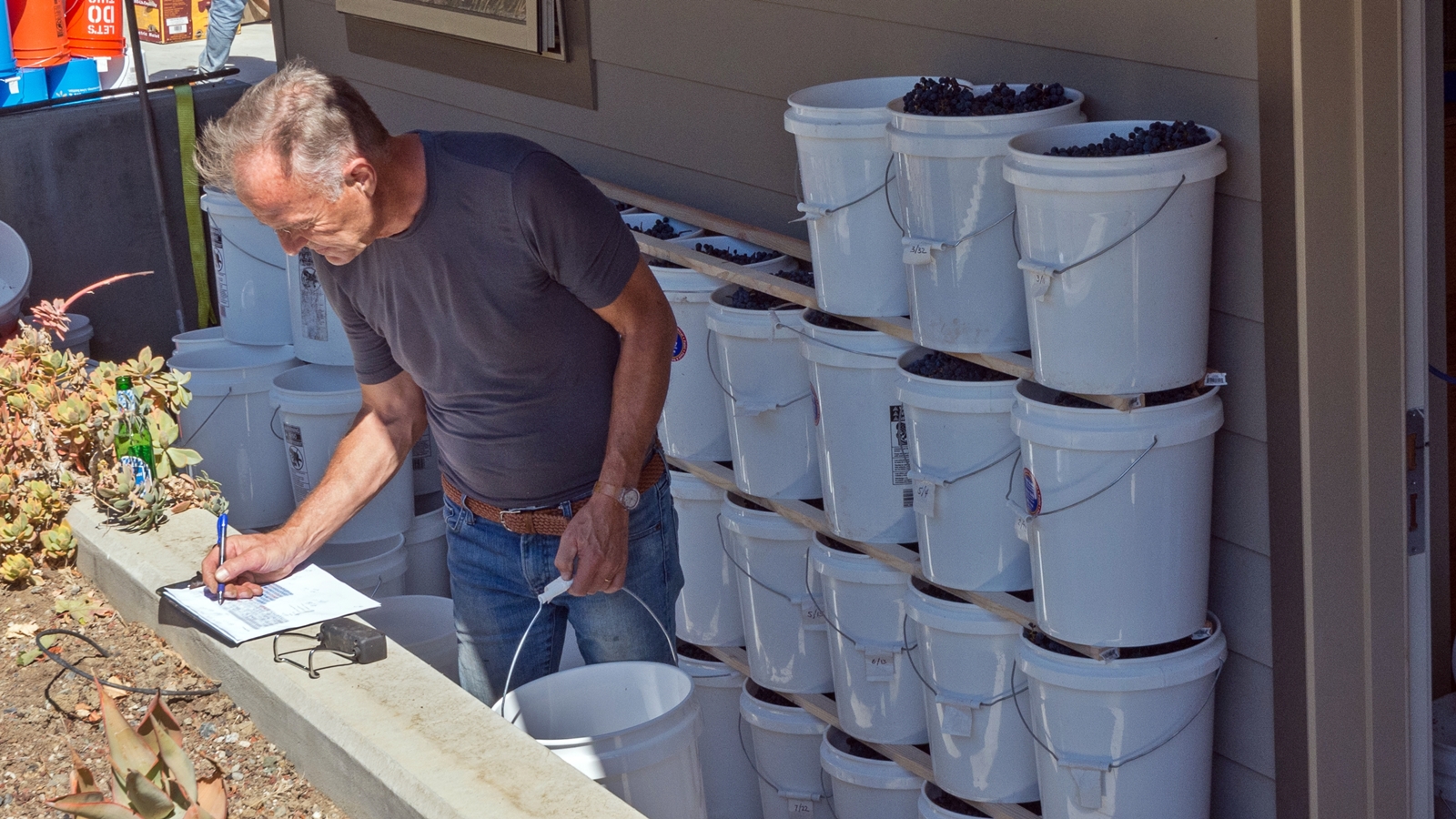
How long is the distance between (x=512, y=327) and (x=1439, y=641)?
221 cm

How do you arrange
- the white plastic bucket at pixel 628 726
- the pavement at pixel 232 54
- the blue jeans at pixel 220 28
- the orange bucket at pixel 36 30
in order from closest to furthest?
1. the white plastic bucket at pixel 628 726
2. the orange bucket at pixel 36 30
3. the blue jeans at pixel 220 28
4. the pavement at pixel 232 54

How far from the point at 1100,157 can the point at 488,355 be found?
1028 millimetres

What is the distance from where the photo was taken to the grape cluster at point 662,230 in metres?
3.80

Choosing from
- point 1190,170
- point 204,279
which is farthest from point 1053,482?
point 204,279

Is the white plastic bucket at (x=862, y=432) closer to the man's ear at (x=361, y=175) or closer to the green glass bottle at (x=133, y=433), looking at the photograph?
the man's ear at (x=361, y=175)

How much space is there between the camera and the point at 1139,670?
2734 millimetres

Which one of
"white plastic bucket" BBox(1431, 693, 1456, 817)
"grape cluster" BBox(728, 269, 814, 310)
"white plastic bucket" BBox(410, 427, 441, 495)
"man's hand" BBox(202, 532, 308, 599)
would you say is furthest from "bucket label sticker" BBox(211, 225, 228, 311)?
"white plastic bucket" BBox(1431, 693, 1456, 817)

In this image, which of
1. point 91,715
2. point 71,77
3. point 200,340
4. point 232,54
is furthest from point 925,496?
point 232,54

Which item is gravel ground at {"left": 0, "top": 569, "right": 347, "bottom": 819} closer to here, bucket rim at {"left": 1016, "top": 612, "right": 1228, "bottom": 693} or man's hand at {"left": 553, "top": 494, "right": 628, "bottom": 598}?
man's hand at {"left": 553, "top": 494, "right": 628, "bottom": 598}

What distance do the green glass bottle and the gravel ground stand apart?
27 cm

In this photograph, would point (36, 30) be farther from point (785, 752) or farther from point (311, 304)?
point (785, 752)

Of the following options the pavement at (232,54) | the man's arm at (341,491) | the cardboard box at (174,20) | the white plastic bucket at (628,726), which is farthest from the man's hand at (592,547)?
the cardboard box at (174,20)

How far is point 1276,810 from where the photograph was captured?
2852 millimetres

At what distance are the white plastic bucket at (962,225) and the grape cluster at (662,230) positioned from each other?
1.09 metres
